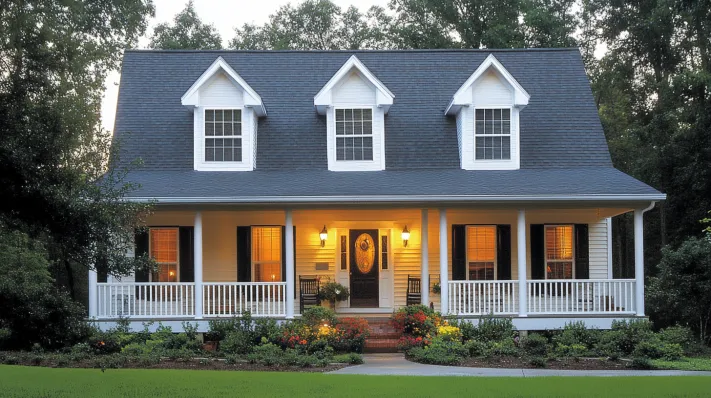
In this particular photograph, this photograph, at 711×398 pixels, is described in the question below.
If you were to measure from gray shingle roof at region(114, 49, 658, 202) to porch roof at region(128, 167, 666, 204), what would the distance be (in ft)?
0.14

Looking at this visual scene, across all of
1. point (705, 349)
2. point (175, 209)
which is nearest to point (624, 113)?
point (705, 349)

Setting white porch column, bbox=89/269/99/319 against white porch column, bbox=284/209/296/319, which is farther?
white porch column, bbox=284/209/296/319

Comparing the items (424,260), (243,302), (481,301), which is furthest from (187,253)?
(481,301)

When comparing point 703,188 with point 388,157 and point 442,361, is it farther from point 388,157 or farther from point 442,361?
point 442,361

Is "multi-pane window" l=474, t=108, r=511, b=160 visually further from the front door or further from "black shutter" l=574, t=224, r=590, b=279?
the front door

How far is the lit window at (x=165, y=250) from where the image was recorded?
20.7 meters

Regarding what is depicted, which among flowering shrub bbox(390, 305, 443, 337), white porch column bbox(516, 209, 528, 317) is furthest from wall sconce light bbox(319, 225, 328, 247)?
white porch column bbox(516, 209, 528, 317)

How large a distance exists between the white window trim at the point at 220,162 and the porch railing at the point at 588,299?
7.23 meters

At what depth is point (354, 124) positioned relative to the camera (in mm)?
21438

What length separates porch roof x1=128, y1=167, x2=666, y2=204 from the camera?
18.4m

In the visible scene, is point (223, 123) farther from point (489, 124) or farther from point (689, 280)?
point (689, 280)

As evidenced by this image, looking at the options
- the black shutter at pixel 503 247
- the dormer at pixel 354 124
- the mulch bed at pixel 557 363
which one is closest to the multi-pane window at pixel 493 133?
the black shutter at pixel 503 247

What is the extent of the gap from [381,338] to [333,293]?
242 centimetres

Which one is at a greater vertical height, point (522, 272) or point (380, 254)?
point (380, 254)
